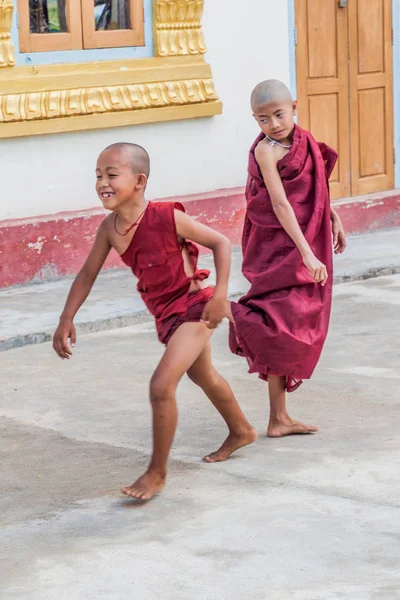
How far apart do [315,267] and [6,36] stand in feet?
14.2

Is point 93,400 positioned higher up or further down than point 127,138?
further down

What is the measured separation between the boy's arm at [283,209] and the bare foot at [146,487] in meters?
1.04

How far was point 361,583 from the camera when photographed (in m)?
3.66

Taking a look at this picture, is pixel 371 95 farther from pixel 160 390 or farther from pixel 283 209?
pixel 160 390

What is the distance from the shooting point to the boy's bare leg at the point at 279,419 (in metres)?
5.28

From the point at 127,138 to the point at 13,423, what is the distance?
14.1 feet

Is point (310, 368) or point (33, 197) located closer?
point (310, 368)

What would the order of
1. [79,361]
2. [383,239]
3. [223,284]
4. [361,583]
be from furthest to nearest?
1. [383,239]
2. [79,361]
3. [223,284]
4. [361,583]

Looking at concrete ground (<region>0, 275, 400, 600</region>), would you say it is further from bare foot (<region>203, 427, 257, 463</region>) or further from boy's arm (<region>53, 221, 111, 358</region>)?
boy's arm (<region>53, 221, 111, 358</region>)

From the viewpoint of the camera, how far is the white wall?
8.98m

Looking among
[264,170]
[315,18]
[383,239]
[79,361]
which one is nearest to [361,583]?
[264,170]

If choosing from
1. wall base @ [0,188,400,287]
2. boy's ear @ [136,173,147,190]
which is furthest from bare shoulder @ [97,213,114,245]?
wall base @ [0,188,400,287]

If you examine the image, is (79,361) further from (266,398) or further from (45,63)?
(45,63)

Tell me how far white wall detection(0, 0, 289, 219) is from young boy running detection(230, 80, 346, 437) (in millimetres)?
3858
